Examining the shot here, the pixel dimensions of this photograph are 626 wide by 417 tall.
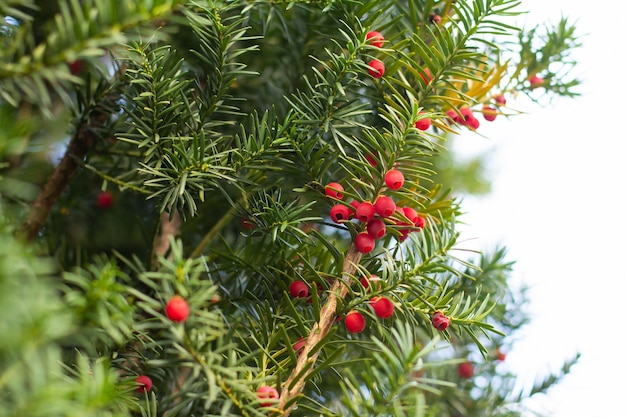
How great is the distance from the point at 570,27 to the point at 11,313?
54 cm

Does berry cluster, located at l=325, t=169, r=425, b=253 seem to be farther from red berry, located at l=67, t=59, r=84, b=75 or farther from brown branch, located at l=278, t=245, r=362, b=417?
red berry, located at l=67, t=59, r=84, b=75

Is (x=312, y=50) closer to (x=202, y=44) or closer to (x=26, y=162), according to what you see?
(x=202, y=44)

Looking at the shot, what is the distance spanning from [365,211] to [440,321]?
9 cm

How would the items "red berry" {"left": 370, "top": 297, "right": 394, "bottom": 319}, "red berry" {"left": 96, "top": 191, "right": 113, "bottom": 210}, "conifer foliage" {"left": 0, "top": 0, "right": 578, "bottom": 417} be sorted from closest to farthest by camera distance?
"conifer foliage" {"left": 0, "top": 0, "right": 578, "bottom": 417} < "red berry" {"left": 370, "top": 297, "right": 394, "bottom": 319} < "red berry" {"left": 96, "top": 191, "right": 113, "bottom": 210}

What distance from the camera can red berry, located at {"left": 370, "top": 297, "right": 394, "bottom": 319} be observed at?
1.30 ft

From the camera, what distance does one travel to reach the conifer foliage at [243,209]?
0.93ft

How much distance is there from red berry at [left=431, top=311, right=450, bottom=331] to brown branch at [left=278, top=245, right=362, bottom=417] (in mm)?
63

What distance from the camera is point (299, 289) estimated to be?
426 millimetres

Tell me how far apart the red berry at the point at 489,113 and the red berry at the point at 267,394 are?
32 centimetres

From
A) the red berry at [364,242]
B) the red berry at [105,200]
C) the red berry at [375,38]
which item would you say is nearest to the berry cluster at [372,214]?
the red berry at [364,242]

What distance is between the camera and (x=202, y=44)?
17.3 inches

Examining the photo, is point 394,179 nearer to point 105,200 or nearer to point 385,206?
point 385,206

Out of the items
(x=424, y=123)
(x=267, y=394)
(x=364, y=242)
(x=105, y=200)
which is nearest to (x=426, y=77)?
(x=424, y=123)

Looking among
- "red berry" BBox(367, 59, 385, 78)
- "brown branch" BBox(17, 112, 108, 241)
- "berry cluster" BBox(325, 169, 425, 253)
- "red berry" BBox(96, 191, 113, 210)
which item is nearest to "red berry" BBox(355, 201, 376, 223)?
"berry cluster" BBox(325, 169, 425, 253)
